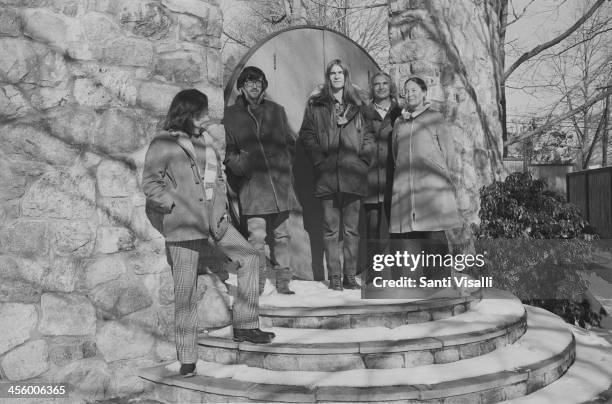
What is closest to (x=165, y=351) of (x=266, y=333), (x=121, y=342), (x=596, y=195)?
(x=121, y=342)

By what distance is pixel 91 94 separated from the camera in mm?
3623

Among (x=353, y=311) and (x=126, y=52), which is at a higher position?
(x=126, y=52)

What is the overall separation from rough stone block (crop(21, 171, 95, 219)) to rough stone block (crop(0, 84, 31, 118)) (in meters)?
0.41

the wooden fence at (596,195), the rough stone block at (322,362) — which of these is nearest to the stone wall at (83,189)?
the rough stone block at (322,362)

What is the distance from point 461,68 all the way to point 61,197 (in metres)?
4.45

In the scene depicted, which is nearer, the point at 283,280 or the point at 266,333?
the point at 266,333

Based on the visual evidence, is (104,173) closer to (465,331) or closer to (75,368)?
(75,368)

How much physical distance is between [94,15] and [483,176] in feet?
15.0

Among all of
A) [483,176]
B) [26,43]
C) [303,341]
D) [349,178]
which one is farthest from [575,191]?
[26,43]

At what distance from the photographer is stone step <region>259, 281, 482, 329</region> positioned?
3836 millimetres

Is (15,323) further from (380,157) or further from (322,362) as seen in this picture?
(380,157)

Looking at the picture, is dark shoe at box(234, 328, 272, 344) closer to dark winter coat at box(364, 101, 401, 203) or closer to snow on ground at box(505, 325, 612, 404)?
snow on ground at box(505, 325, 612, 404)

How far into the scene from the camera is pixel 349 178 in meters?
4.57

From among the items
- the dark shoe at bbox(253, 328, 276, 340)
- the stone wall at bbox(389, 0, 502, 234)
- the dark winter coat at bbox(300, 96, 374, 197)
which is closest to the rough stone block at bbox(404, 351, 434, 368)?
the dark shoe at bbox(253, 328, 276, 340)
